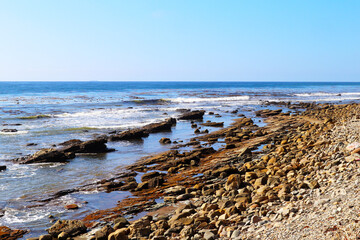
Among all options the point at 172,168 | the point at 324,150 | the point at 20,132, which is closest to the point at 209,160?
the point at 172,168

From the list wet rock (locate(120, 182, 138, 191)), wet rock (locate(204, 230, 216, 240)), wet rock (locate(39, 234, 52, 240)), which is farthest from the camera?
wet rock (locate(120, 182, 138, 191))

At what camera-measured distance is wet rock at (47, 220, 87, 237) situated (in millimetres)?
8633

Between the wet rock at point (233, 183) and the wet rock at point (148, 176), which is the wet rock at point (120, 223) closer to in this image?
the wet rock at point (233, 183)

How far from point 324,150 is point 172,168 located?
6541mm

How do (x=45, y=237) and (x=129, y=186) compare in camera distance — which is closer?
(x=45, y=237)

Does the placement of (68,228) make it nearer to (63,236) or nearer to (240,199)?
(63,236)

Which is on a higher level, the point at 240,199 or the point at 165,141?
the point at 240,199

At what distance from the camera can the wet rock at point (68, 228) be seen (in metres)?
8.63

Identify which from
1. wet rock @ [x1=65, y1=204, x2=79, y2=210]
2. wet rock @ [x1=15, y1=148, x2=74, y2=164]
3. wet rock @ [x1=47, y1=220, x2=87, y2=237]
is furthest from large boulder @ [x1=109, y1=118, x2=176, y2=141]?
wet rock @ [x1=47, y1=220, x2=87, y2=237]

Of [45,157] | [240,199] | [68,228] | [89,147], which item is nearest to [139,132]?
[89,147]

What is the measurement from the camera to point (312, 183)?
853 cm

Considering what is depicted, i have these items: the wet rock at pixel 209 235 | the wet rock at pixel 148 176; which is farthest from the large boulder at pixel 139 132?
the wet rock at pixel 209 235

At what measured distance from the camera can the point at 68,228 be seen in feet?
28.6

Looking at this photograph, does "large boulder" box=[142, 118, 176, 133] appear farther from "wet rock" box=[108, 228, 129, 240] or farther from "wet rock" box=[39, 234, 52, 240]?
"wet rock" box=[108, 228, 129, 240]
